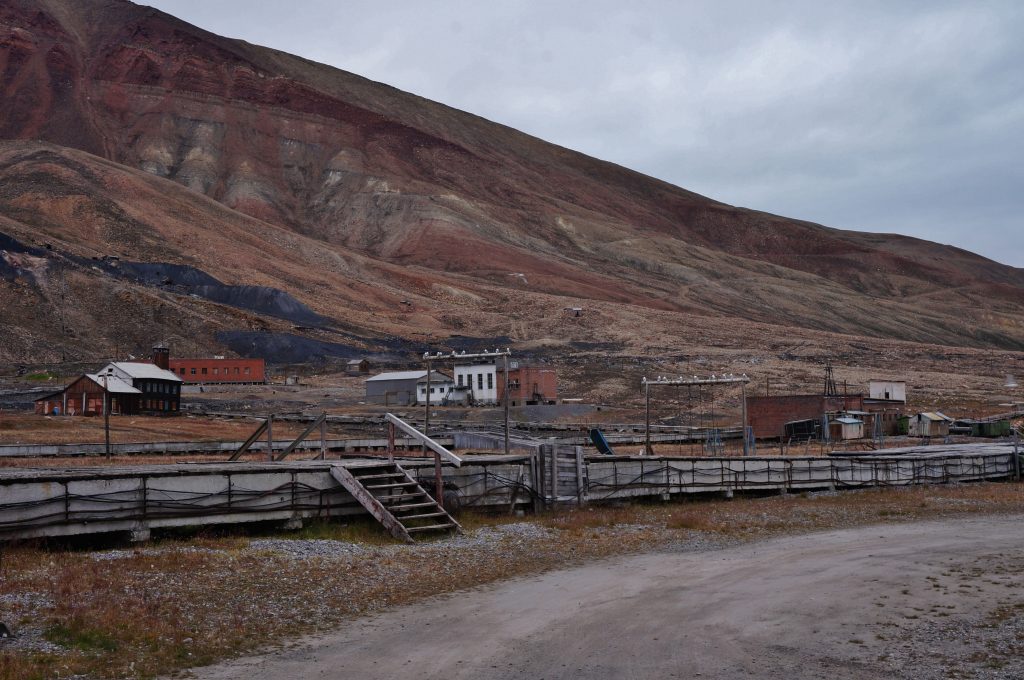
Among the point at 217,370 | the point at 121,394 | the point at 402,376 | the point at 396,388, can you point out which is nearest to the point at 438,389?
the point at 402,376

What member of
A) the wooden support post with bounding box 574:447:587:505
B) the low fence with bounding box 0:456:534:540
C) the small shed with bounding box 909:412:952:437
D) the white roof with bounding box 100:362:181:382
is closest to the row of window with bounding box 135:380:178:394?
the white roof with bounding box 100:362:181:382

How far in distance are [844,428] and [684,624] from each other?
50.6 m

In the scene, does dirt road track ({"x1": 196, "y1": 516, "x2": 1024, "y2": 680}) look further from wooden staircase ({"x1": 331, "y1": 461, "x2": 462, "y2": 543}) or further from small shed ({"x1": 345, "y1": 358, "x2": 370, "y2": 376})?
small shed ({"x1": 345, "y1": 358, "x2": 370, "y2": 376})

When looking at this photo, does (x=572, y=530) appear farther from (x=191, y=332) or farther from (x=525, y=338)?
(x=525, y=338)

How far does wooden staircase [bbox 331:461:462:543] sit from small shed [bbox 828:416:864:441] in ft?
146

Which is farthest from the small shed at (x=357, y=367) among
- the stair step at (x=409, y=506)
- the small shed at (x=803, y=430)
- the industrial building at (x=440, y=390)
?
the stair step at (x=409, y=506)

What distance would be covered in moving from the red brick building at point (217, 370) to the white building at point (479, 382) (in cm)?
2327

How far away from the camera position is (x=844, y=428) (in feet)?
197

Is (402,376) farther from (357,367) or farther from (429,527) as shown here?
(429,527)

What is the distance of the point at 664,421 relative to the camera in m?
78.8

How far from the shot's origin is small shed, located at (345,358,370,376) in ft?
368

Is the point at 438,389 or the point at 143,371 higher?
the point at 143,371

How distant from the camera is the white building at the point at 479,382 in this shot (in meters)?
94.7

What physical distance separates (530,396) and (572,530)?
71965mm
